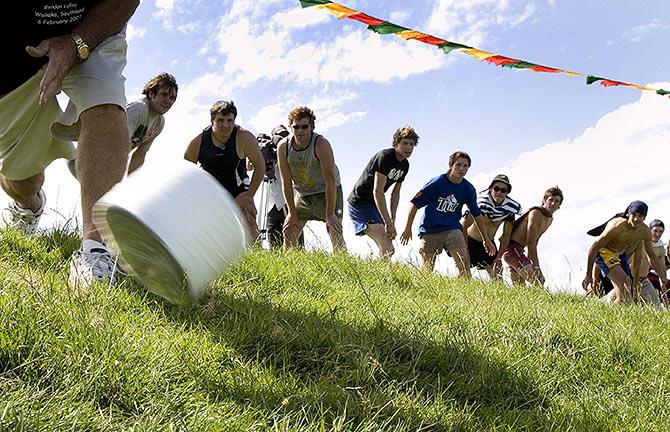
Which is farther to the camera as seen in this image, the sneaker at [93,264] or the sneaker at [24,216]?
the sneaker at [24,216]

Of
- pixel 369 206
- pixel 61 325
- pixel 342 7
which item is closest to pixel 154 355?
pixel 61 325

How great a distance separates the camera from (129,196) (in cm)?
195

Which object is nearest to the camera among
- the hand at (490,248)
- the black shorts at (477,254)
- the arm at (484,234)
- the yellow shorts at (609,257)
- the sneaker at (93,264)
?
the sneaker at (93,264)

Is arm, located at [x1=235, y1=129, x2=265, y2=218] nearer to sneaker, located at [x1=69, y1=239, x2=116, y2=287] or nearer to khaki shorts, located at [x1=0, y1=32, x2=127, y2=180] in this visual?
khaki shorts, located at [x1=0, y1=32, x2=127, y2=180]

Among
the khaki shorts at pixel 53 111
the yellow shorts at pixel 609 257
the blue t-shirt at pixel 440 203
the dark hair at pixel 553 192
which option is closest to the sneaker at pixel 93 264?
the khaki shorts at pixel 53 111

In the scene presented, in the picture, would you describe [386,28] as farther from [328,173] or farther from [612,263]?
[612,263]

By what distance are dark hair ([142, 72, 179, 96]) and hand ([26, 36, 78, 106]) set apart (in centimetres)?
284

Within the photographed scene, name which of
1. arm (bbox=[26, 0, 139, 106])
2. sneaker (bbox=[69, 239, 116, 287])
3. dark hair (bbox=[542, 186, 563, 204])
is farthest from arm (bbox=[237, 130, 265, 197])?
dark hair (bbox=[542, 186, 563, 204])

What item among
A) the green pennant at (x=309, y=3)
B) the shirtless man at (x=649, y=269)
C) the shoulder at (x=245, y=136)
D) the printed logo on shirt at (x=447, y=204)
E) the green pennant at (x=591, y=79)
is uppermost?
the green pennant at (x=309, y=3)

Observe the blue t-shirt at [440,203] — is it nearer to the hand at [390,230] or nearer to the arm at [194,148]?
the hand at [390,230]

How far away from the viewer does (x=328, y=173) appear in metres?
6.32

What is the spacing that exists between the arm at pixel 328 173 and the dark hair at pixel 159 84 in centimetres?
163

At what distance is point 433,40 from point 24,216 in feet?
14.2

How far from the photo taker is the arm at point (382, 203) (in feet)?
23.2
